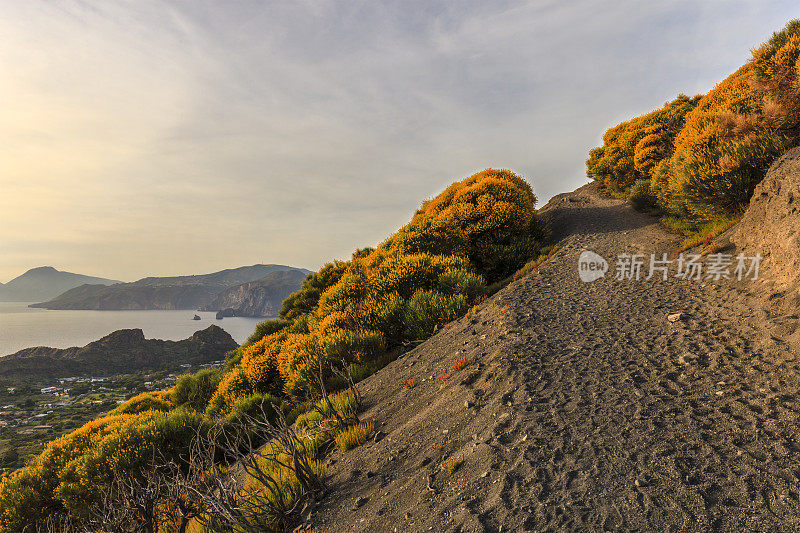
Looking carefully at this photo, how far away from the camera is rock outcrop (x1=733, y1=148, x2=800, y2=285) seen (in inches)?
288

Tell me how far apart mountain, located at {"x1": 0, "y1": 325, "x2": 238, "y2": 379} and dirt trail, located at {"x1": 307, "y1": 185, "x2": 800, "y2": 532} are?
97483 millimetres

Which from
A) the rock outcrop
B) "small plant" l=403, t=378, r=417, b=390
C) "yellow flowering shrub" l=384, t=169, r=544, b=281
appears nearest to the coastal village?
"yellow flowering shrub" l=384, t=169, r=544, b=281

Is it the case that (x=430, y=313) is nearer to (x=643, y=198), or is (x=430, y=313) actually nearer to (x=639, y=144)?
(x=643, y=198)

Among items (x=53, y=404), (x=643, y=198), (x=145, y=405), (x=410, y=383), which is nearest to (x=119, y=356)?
(x=53, y=404)

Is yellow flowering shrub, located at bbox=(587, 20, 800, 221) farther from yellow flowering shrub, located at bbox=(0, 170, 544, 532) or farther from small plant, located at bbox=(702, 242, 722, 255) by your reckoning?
yellow flowering shrub, located at bbox=(0, 170, 544, 532)

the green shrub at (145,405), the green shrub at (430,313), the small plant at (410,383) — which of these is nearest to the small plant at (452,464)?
the small plant at (410,383)

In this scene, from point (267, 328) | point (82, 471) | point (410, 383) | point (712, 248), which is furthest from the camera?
point (267, 328)

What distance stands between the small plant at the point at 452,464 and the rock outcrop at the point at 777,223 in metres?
7.37

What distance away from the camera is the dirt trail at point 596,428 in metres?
3.43

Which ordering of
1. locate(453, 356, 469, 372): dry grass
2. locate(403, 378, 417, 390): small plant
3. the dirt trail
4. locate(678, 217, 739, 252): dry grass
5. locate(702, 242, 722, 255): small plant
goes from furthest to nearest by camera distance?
1. locate(678, 217, 739, 252): dry grass
2. locate(702, 242, 722, 255): small plant
3. locate(403, 378, 417, 390): small plant
4. locate(453, 356, 469, 372): dry grass
5. the dirt trail

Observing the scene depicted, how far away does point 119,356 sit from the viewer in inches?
3777

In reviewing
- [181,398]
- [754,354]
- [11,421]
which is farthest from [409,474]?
[11,421]

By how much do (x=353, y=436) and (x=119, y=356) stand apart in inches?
4639

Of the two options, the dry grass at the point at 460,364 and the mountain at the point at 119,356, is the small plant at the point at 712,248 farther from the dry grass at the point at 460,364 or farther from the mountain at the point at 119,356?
the mountain at the point at 119,356
